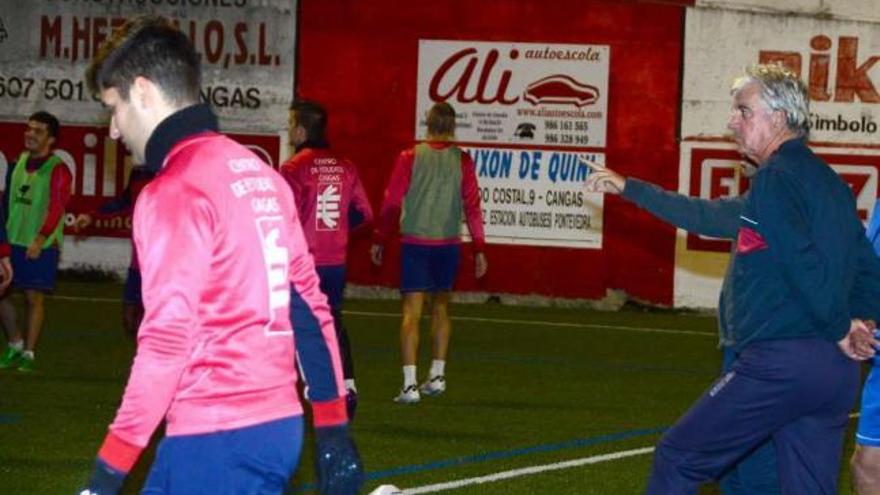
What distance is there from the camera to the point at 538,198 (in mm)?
21281

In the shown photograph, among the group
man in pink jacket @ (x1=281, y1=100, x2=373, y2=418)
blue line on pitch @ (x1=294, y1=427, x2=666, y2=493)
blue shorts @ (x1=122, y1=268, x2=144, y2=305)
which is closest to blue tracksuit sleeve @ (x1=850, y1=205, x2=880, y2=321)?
blue line on pitch @ (x1=294, y1=427, x2=666, y2=493)

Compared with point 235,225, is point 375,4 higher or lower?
higher

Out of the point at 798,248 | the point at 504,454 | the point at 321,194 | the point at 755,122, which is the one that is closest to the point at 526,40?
the point at 321,194

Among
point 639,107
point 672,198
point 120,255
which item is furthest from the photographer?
point 120,255

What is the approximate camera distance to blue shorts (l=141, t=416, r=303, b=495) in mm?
4512

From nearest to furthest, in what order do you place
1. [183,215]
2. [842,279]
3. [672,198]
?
[183,215] → [842,279] → [672,198]

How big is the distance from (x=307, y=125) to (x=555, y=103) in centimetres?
928

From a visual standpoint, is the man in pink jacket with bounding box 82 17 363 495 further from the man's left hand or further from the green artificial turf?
the green artificial turf

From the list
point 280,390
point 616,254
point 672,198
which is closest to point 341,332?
point 672,198

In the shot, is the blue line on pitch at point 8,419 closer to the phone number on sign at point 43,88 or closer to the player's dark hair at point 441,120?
the player's dark hair at point 441,120

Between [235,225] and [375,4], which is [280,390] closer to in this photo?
[235,225]

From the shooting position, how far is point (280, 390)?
15.1 feet

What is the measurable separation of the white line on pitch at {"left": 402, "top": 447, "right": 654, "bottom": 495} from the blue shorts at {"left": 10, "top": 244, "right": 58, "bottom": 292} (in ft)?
18.3

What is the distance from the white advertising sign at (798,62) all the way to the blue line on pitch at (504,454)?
8705 millimetres
